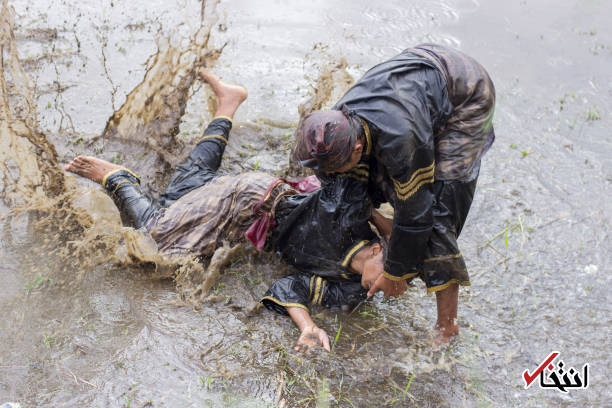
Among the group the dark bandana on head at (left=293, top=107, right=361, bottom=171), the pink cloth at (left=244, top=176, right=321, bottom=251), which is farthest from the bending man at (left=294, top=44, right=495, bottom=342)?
the pink cloth at (left=244, top=176, right=321, bottom=251)

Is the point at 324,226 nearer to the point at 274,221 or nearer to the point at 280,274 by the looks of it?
the point at 274,221

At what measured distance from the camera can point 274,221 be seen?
10.9 ft

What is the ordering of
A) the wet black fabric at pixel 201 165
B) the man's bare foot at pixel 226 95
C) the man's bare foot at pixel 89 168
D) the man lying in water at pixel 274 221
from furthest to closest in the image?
the man's bare foot at pixel 226 95, the man's bare foot at pixel 89 168, the wet black fabric at pixel 201 165, the man lying in water at pixel 274 221

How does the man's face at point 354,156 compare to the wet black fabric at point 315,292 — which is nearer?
the man's face at point 354,156

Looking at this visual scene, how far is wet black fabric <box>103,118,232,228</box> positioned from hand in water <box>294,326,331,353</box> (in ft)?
4.21

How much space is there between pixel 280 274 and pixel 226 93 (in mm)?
1621

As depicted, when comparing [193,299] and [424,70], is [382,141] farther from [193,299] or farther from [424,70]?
[193,299]

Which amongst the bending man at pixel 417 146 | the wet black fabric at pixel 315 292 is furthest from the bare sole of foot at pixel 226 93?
the bending man at pixel 417 146

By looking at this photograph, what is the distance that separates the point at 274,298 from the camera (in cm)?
304

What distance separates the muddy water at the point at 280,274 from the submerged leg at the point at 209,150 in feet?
1.27

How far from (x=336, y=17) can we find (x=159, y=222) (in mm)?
4522

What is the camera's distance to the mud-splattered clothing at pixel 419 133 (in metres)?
2.26

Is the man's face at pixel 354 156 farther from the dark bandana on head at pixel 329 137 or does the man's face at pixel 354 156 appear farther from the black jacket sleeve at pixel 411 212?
the black jacket sleeve at pixel 411 212

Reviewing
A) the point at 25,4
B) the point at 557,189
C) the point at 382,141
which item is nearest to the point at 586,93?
the point at 557,189
